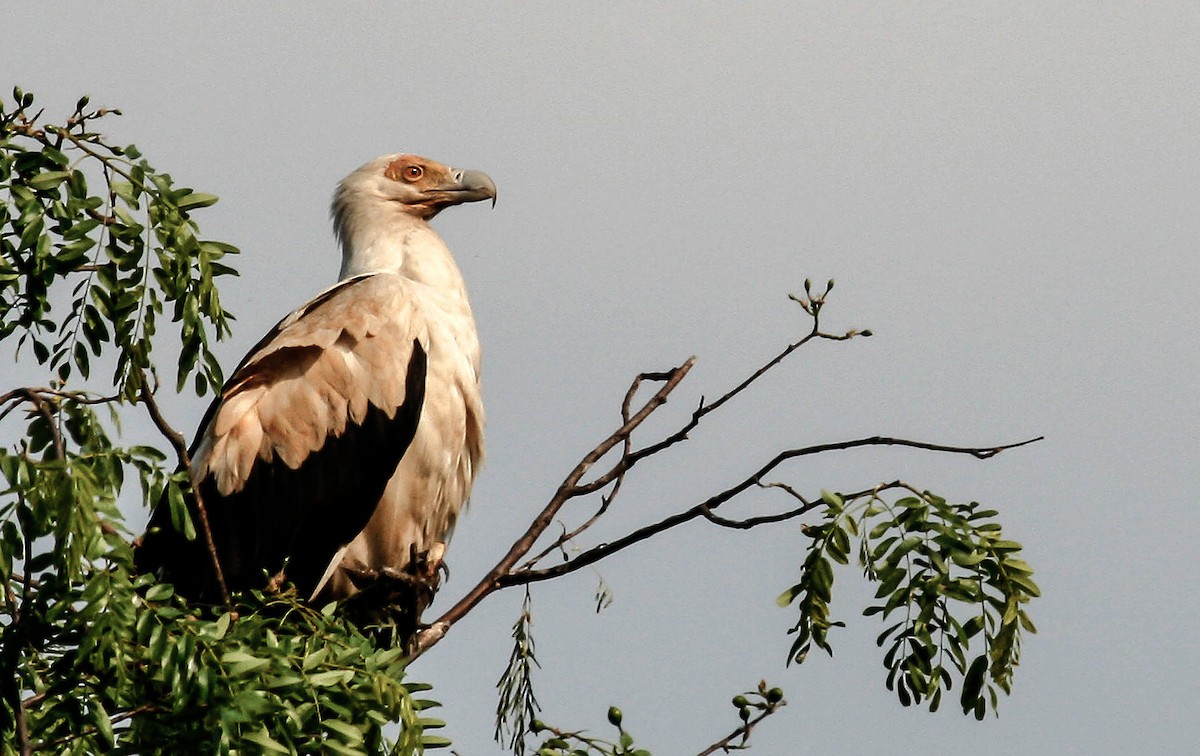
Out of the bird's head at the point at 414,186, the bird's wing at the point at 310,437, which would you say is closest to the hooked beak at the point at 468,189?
the bird's head at the point at 414,186

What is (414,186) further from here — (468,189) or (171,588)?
(171,588)

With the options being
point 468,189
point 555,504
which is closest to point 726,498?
point 555,504

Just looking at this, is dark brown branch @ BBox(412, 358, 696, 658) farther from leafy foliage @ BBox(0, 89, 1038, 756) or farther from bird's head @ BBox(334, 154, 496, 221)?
bird's head @ BBox(334, 154, 496, 221)

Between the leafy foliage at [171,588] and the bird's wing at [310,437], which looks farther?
the bird's wing at [310,437]

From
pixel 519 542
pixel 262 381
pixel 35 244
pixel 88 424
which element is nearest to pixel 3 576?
pixel 88 424

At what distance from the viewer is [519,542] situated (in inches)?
184

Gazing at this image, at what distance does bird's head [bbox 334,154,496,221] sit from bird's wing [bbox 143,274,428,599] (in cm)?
123

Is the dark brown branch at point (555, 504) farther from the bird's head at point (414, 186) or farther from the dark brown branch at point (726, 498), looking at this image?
the bird's head at point (414, 186)

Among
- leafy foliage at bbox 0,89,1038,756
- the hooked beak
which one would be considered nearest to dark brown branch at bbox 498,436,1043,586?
leafy foliage at bbox 0,89,1038,756

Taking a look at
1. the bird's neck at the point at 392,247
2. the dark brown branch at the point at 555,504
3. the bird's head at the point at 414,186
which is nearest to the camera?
the dark brown branch at the point at 555,504

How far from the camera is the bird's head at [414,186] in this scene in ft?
22.1

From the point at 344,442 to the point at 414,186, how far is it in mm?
1724

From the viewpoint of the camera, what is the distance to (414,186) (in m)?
6.78

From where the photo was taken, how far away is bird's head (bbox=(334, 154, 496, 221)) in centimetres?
672
